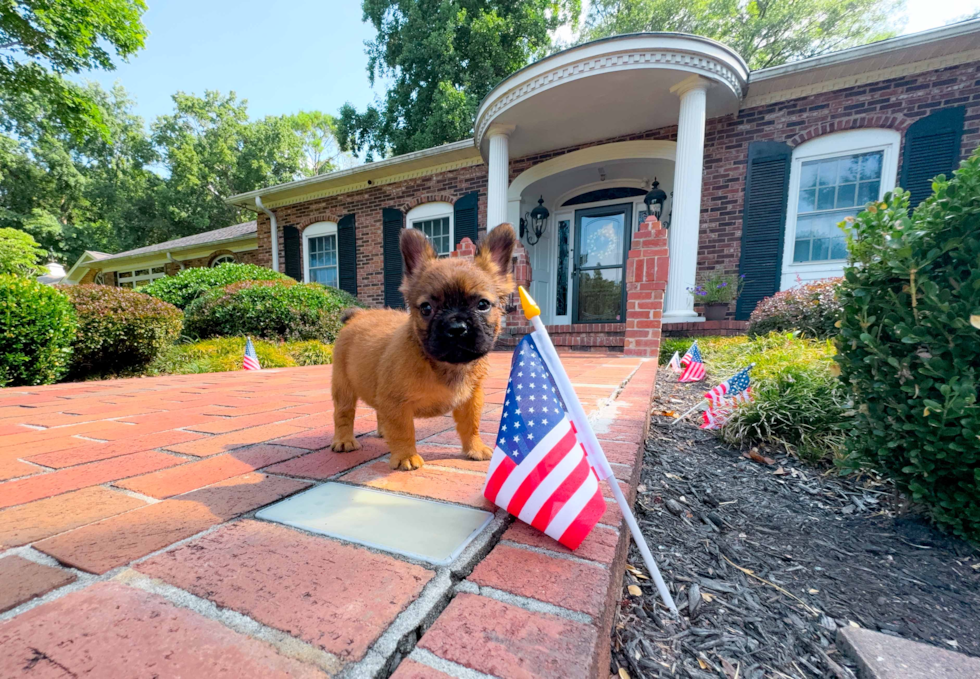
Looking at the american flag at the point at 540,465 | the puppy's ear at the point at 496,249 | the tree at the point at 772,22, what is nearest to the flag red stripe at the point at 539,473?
the american flag at the point at 540,465

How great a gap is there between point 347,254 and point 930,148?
537 inches

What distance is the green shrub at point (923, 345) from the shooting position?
1.48 meters

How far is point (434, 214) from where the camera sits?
11.4 m

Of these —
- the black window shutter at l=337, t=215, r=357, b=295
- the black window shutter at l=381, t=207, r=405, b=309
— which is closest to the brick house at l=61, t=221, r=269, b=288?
the black window shutter at l=337, t=215, r=357, b=295

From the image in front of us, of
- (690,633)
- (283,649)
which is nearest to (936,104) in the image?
(690,633)

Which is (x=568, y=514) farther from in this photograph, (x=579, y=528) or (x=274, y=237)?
(x=274, y=237)

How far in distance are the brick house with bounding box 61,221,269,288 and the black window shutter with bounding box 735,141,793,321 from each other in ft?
49.5

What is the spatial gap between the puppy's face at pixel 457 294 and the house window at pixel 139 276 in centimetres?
2529

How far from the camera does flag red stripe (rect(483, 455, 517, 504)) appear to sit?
4.14 ft

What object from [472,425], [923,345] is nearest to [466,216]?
[472,425]

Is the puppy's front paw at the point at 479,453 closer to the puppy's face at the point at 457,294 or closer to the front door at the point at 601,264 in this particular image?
the puppy's face at the point at 457,294

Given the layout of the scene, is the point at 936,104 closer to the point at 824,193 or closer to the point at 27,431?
the point at 824,193

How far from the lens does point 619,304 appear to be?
10484 millimetres

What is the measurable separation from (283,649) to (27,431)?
9.89 ft
